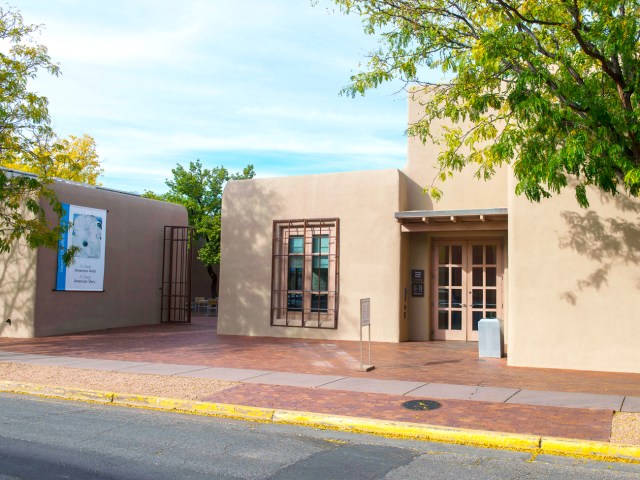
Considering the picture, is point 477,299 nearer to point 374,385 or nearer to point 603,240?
point 603,240

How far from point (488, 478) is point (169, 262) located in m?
18.9

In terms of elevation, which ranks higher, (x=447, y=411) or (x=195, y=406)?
(x=447, y=411)

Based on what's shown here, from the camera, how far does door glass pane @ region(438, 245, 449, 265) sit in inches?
669

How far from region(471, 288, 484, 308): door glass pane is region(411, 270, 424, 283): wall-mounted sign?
4.66ft

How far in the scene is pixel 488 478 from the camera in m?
5.52

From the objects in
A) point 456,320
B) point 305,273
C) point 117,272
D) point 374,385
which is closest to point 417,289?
point 456,320

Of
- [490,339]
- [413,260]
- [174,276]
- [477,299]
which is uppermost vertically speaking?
[413,260]

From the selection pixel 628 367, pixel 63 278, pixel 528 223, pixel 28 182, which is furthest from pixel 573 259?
pixel 63 278

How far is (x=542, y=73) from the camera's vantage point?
851 cm

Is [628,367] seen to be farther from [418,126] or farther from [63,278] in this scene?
[63,278]

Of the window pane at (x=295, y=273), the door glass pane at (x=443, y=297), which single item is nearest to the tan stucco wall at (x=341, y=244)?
the window pane at (x=295, y=273)

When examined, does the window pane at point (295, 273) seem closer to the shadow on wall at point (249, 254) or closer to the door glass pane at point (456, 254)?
the shadow on wall at point (249, 254)

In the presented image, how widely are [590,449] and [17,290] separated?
644 inches

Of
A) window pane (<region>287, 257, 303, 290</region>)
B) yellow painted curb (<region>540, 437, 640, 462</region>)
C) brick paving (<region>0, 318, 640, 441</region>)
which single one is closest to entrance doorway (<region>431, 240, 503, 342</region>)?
brick paving (<region>0, 318, 640, 441</region>)
